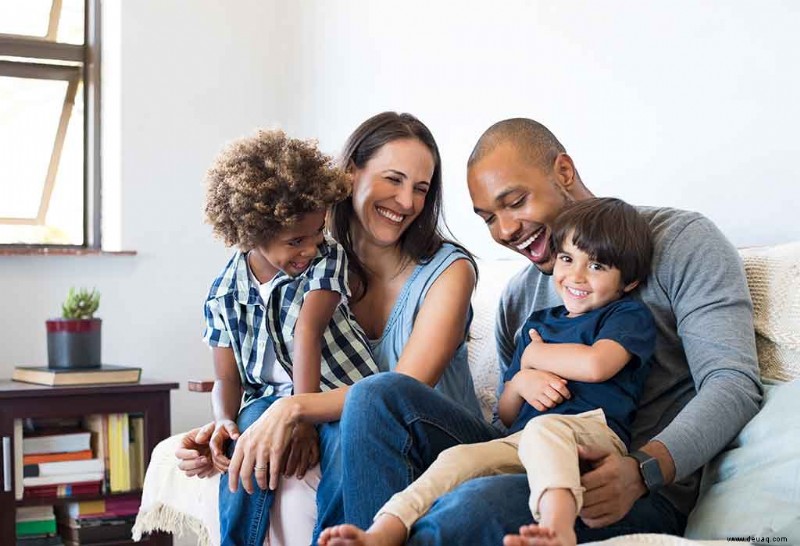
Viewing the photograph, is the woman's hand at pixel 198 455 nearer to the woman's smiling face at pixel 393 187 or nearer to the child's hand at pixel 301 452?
the child's hand at pixel 301 452

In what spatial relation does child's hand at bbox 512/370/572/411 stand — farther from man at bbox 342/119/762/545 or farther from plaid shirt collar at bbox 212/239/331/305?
plaid shirt collar at bbox 212/239/331/305

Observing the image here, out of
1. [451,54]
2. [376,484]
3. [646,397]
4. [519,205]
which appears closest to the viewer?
[376,484]

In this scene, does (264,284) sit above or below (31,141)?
below

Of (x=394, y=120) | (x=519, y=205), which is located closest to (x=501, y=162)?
(x=519, y=205)

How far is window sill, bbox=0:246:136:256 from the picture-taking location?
336 centimetres

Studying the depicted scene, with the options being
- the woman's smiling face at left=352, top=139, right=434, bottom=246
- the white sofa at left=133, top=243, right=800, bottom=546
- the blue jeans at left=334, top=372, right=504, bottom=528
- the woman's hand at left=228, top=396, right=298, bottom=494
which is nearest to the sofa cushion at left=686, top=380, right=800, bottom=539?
the white sofa at left=133, top=243, right=800, bottom=546

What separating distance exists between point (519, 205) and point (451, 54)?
120cm

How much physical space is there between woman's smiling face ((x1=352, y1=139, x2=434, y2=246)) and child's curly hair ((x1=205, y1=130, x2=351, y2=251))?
0.37 feet

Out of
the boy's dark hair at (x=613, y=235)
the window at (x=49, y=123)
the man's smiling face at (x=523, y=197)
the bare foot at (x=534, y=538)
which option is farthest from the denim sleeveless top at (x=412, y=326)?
the window at (x=49, y=123)

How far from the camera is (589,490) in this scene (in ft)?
4.45

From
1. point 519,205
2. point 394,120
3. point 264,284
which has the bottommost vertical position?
point 264,284

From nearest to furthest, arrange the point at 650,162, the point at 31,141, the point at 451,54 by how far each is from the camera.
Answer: the point at 650,162
the point at 451,54
the point at 31,141

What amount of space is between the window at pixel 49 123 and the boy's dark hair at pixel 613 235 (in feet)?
7.70

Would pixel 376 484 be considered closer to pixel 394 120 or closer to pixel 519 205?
pixel 519 205
